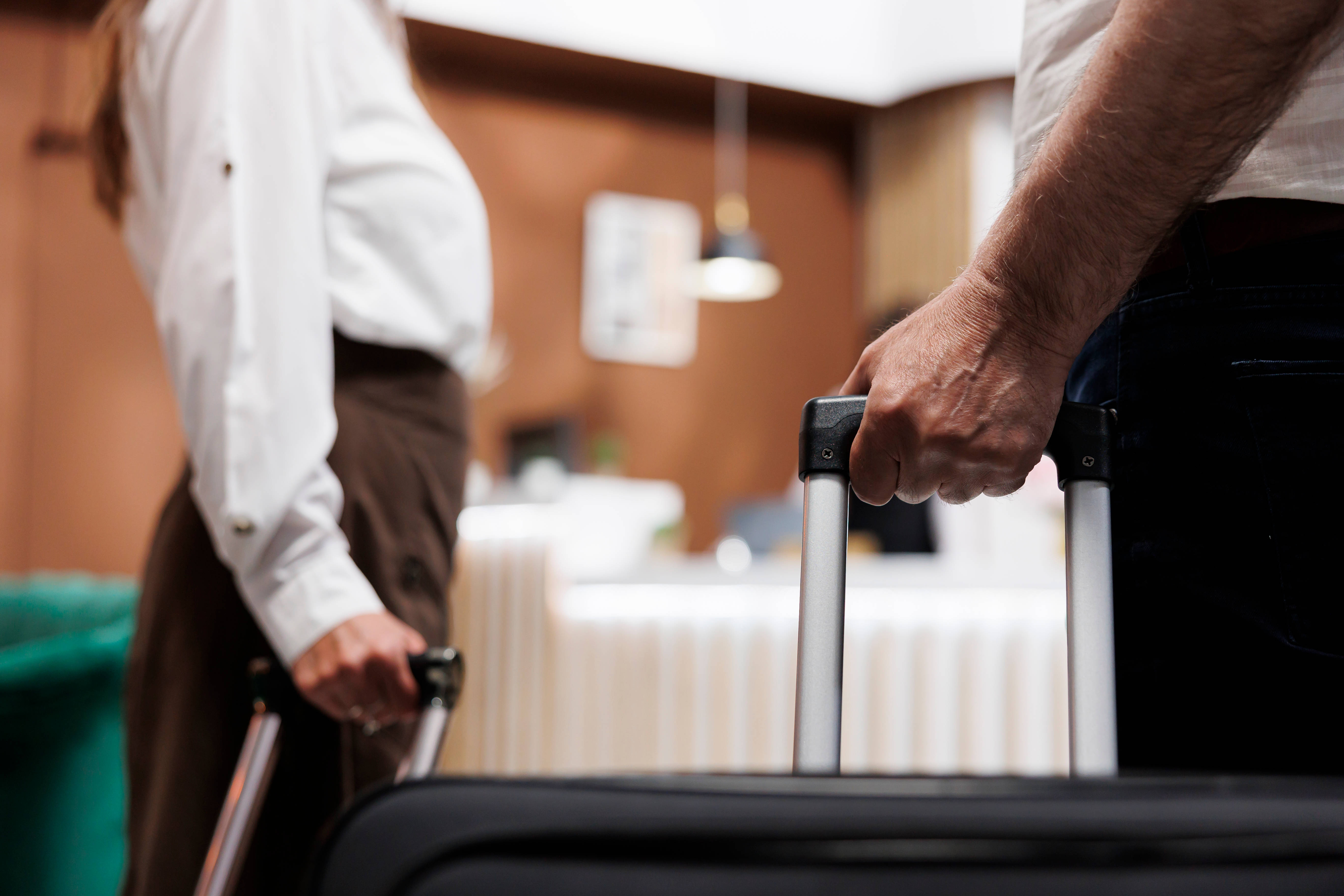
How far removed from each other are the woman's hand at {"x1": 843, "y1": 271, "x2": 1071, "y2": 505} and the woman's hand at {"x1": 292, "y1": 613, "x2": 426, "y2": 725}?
0.42 meters

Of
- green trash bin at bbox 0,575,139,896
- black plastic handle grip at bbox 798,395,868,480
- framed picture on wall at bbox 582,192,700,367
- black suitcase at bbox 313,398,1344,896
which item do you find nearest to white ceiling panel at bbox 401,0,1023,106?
framed picture on wall at bbox 582,192,700,367

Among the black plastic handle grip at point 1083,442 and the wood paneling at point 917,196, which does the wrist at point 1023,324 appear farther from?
the wood paneling at point 917,196

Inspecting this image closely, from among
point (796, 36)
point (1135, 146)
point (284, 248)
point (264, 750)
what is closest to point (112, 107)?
point (284, 248)

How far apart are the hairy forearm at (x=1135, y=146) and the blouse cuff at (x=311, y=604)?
0.54m

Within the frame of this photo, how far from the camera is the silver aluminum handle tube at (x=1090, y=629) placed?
0.52 metres

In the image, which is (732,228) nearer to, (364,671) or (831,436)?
(364,671)

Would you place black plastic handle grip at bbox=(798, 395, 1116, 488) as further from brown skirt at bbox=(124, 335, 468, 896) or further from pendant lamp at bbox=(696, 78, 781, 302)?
pendant lamp at bbox=(696, 78, 781, 302)

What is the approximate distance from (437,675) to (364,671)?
59 mm

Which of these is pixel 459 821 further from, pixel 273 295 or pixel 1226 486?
pixel 273 295

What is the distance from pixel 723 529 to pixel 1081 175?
4678mm

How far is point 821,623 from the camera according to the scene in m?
0.55

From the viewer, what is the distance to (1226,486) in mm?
565

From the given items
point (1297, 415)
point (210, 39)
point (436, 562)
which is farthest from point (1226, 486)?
point (210, 39)

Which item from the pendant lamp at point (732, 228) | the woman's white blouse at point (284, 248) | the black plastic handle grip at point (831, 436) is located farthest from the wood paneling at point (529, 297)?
the black plastic handle grip at point (831, 436)
